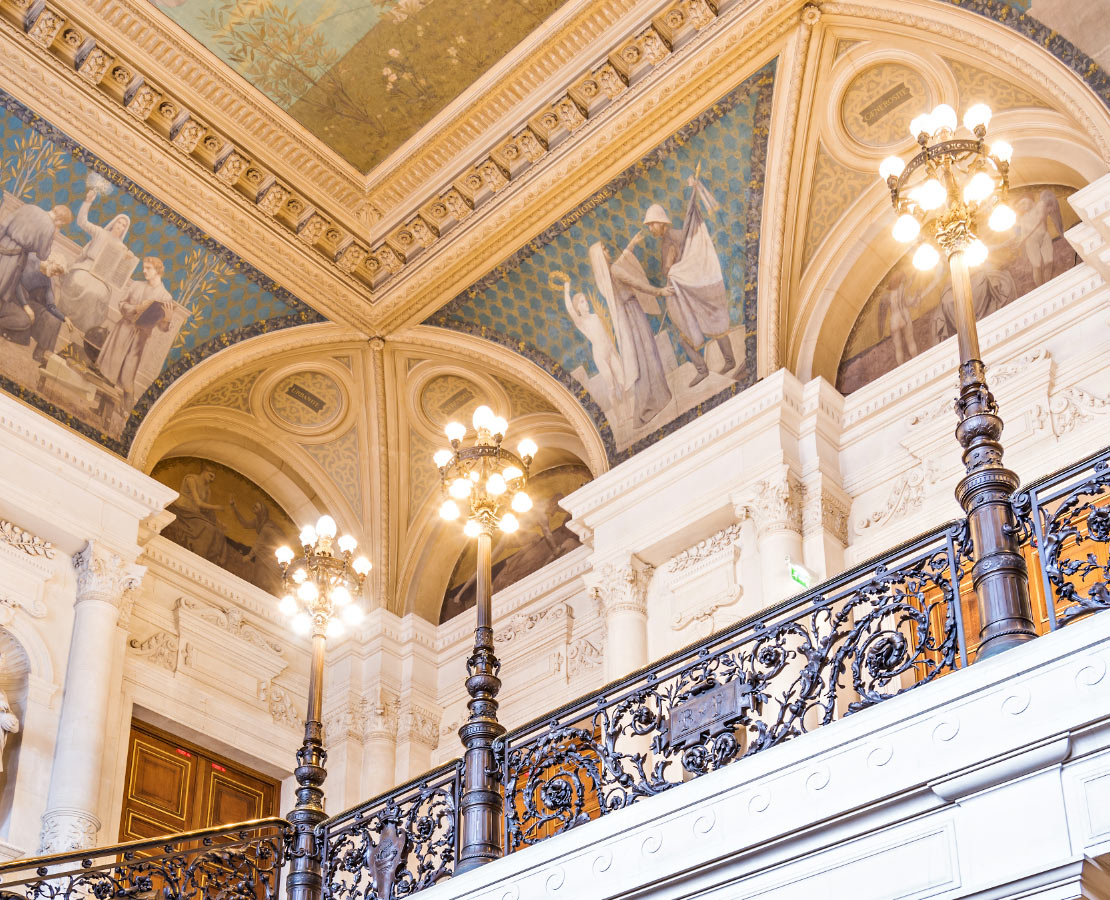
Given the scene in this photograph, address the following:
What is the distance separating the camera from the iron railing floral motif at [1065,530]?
18.6ft

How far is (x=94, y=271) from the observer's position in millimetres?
12125

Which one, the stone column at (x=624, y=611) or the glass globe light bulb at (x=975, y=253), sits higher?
the stone column at (x=624, y=611)

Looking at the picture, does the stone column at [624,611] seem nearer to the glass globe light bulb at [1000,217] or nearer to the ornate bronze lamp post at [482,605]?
the ornate bronze lamp post at [482,605]

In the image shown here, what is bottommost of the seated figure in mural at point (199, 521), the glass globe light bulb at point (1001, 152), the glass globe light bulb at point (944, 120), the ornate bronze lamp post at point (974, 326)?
the ornate bronze lamp post at point (974, 326)

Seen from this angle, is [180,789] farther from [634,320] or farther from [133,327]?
[634,320]

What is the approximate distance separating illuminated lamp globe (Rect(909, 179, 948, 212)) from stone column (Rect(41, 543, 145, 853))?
22.7 feet

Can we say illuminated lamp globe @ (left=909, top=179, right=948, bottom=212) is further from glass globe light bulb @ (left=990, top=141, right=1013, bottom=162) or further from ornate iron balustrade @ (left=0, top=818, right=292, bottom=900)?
ornate iron balustrade @ (left=0, top=818, right=292, bottom=900)

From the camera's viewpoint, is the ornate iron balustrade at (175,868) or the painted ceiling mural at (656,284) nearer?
the ornate iron balustrade at (175,868)

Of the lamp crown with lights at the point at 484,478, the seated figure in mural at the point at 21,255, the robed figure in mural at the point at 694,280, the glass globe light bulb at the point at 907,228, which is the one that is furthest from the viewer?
the robed figure in mural at the point at 694,280

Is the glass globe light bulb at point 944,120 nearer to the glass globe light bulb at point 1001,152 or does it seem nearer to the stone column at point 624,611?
the glass globe light bulb at point 1001,152

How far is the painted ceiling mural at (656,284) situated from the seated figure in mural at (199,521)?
2915mm

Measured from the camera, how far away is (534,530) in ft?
45.2

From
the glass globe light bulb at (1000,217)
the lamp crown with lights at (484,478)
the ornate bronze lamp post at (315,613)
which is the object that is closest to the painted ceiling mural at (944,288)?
the glass globe light bulb at (1000,217)

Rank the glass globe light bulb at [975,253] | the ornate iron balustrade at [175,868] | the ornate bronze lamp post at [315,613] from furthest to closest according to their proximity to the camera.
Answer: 1. the ornate bronze lamp post at [315,613]
2. the ornate iron balustrade at [175,868]
3. the glass globe light bulb at [975,253]
